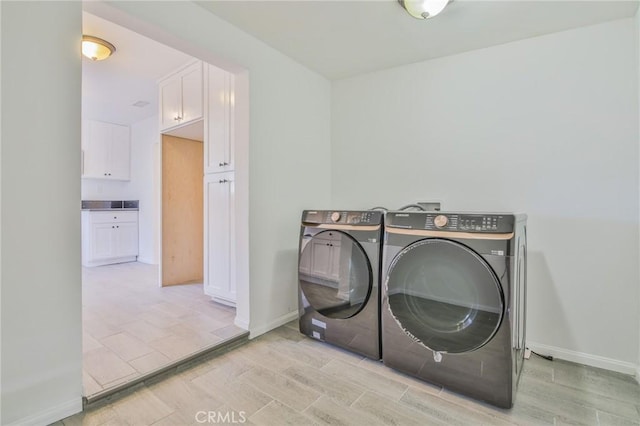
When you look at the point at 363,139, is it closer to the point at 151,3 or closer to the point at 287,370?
the point at 151,3

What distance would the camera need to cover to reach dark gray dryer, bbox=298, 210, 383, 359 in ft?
6.11

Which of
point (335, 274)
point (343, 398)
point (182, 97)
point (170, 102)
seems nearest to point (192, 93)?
point (182, 97)

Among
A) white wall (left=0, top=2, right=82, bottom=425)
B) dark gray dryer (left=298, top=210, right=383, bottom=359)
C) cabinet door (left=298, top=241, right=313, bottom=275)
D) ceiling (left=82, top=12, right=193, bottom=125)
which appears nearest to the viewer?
white wall (left=0, top=2, right=82, bottom=425)

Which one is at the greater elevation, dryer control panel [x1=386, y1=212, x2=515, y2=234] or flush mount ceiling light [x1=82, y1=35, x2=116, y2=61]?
flush mount ceiling light [x1=82, y1=35, x2=116, y2=61]

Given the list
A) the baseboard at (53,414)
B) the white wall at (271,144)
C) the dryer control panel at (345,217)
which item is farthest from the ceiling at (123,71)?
the baseboard at (53,414)

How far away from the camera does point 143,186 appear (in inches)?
197

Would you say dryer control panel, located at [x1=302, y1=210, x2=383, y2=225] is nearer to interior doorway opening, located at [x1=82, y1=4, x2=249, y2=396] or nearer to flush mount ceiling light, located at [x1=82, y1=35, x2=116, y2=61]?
interior doorway opening, located at [x1=82, y1=4, x2=249, y2=396]

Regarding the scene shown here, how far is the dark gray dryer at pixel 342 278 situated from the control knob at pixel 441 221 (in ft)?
1.21

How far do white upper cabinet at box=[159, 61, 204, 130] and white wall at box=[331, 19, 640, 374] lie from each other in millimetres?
1936

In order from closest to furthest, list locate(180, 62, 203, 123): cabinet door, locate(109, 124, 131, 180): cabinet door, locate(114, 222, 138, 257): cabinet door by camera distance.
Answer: locate(180, 62, 203, 123): cabinet door, locate(114, 222, 138, 257): cabinet door, locate(109, 124, 131, 180): cabinet door

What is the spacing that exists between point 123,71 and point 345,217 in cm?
279

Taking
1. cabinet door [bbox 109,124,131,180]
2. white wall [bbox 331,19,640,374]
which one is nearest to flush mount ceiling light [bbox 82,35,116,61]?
white wall [bbox 331,19,640,374]

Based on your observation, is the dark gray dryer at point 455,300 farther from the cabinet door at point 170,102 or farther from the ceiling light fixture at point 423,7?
the cabinet door at point 170,102

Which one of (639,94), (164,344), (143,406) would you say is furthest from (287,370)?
(639,94)
